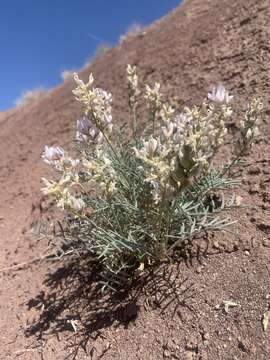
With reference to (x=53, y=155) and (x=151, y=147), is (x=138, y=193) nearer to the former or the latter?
(x=53, y=155)

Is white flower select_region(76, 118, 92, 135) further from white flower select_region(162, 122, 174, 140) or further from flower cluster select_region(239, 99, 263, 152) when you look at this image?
flower cluster select_region(239, 99, 263, 152)

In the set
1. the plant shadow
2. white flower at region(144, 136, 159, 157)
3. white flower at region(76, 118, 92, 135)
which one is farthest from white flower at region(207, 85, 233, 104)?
the plant shadow

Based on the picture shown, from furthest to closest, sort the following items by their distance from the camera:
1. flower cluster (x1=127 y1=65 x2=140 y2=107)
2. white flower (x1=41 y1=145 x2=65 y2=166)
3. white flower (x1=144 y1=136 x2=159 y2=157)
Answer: flower cluster (x1=127 y1=65 x2=140 y2=107)
white flower (x1=41 y1=145 x2=65 y2=166)
white flower (x1=144 y1=136 x2=159 y2=157)

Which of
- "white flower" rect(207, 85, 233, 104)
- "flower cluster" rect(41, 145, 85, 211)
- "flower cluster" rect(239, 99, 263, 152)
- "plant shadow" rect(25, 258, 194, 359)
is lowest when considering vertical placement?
"plant shadow" rect(25, 258, 194, 359)

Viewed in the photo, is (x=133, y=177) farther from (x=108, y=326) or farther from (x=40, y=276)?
(x=40, y=276)

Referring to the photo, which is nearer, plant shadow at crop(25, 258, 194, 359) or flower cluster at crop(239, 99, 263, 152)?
flower cluster at crop(239, 99, 263, 152)

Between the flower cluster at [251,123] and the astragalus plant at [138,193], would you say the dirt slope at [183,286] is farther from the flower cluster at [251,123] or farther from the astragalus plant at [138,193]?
the flower cluster at [251,123]

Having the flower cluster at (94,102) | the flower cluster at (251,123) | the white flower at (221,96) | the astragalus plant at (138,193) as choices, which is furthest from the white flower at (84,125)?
the flower cluster at (251,123)

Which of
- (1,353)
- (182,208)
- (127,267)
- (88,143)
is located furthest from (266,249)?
(1,353)
